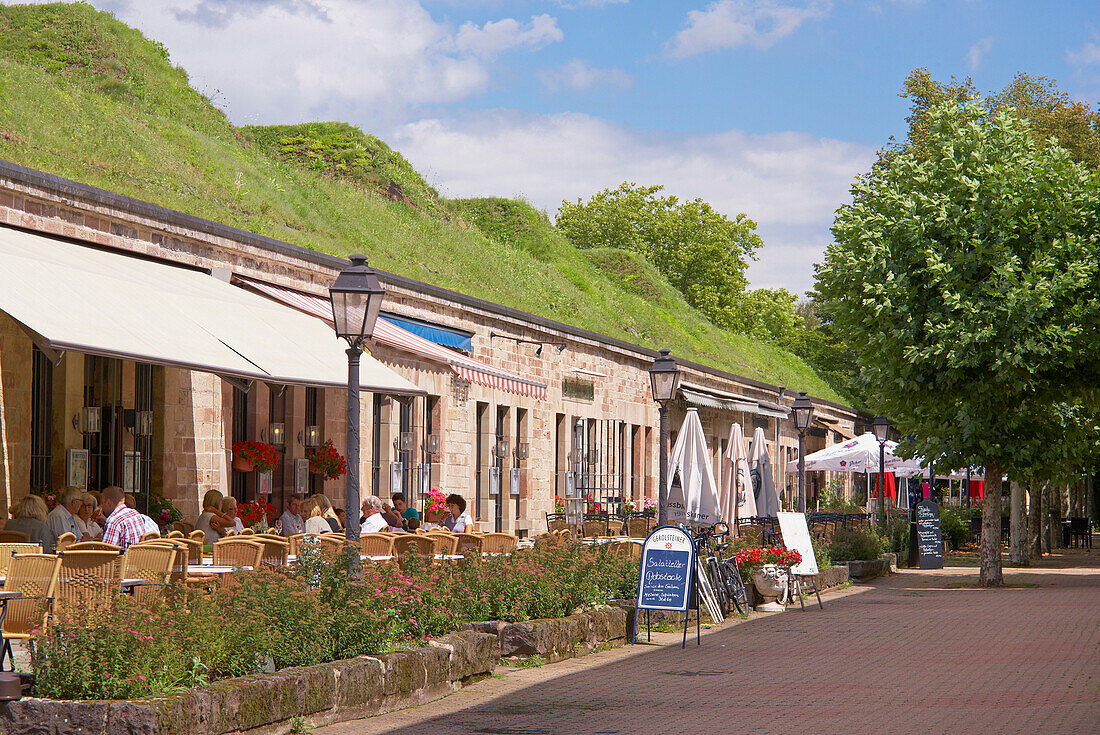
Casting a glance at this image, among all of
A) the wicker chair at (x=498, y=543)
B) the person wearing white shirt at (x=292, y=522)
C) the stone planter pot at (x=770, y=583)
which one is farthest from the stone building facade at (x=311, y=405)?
the stone planter pot at (x=770, y=583)

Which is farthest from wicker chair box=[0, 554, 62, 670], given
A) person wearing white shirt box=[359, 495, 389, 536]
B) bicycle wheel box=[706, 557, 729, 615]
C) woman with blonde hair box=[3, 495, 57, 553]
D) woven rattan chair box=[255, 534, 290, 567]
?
bicycle wheel box=[706, 557, 729, 615]

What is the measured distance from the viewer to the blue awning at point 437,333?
60.5 feet

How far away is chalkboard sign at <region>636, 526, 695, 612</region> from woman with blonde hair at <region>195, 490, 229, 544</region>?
4.39 metres

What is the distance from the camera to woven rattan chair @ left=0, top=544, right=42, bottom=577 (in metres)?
9.10

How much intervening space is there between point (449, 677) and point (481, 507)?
12133 mm

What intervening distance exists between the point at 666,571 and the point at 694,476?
6.34 meters

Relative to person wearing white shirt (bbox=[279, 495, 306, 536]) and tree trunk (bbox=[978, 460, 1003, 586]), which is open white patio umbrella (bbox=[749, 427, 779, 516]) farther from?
person wearing white shirt (bbox=[279, 495, 306, 536])

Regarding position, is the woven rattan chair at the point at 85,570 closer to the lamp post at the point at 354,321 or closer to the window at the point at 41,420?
the lamp post at the point at 354,321

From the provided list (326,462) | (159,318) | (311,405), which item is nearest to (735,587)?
(326,462)

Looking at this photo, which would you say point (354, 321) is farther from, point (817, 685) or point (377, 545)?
point (817, 685)

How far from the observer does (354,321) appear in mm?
10273

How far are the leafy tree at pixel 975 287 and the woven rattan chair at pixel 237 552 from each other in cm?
1151

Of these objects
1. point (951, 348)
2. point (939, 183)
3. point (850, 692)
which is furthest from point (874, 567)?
point (850, 692)

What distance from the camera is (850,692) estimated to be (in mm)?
9414
